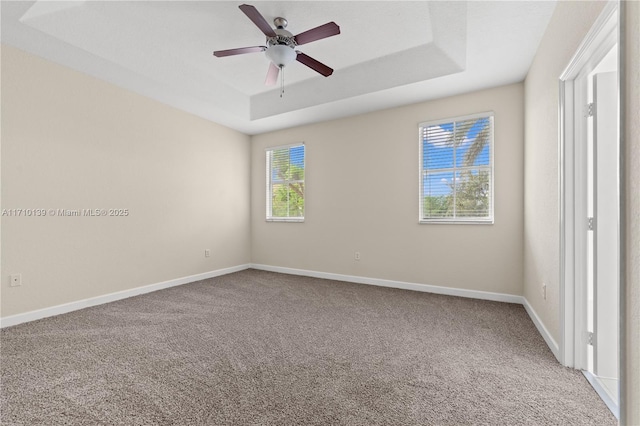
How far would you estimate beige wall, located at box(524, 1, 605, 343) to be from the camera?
194 cm

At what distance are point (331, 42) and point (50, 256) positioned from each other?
3777mm

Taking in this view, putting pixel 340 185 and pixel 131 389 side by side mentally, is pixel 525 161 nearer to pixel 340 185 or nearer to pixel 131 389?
pixel 340 185

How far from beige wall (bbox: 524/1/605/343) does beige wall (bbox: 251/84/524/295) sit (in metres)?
0.31

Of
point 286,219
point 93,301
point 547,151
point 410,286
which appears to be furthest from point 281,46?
point 93,301

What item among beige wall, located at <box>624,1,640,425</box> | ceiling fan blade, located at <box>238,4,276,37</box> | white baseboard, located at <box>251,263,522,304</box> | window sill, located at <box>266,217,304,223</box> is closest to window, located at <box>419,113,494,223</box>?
white baseboard, located at <box>251,263,522,304</box>

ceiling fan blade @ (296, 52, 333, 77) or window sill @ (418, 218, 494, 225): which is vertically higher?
ceiling fan blade @ (296, 52, 333, 77)

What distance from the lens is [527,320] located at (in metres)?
2.88

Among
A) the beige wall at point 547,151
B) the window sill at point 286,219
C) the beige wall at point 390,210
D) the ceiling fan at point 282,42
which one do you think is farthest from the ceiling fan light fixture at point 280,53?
the window sill at point 286,219

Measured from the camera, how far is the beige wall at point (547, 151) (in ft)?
6.37

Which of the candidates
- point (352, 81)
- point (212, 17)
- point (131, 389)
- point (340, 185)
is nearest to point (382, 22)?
point (352, 81)

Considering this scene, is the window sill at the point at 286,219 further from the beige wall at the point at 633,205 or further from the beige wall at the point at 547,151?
the beige wall at the point at 633,205

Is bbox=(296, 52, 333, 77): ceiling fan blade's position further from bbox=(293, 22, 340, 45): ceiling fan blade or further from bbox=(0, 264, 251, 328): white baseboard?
bbox=(0, 264, 251, 328): white baseboard

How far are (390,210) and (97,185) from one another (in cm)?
379

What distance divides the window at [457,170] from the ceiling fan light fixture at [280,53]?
2137mm
